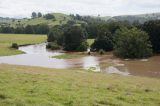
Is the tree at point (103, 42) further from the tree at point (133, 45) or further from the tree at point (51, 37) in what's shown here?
the tree at point (51, 37)

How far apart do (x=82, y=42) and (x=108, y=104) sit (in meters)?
82.9

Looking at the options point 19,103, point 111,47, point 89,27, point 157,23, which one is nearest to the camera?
point 19,103

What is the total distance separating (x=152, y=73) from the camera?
49000mm

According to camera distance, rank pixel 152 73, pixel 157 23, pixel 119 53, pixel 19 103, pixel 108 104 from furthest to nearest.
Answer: pixel 157 23 < pixel 119 53 < pixel 152 73 < pixel 108 104 < pixel 19 103

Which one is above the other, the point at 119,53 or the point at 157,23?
the point at 157,23

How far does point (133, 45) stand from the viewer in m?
75.1

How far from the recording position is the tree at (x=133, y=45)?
7381 cm

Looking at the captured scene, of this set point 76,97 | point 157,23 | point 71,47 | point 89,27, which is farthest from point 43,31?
point 76,97

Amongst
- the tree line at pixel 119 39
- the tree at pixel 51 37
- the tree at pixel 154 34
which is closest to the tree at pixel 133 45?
the tree line at pixel 119 39

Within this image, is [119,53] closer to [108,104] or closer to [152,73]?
[152,73]

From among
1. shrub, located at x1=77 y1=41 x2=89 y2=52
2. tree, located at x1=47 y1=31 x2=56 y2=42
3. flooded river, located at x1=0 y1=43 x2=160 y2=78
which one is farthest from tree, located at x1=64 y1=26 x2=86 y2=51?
flooded river, located at x1=0 y1=43 x2=160 y2=78

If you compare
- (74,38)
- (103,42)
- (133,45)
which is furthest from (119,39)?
(74,38)

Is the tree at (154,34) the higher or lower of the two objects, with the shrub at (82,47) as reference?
higher

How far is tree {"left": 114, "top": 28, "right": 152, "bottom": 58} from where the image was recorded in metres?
73.8
